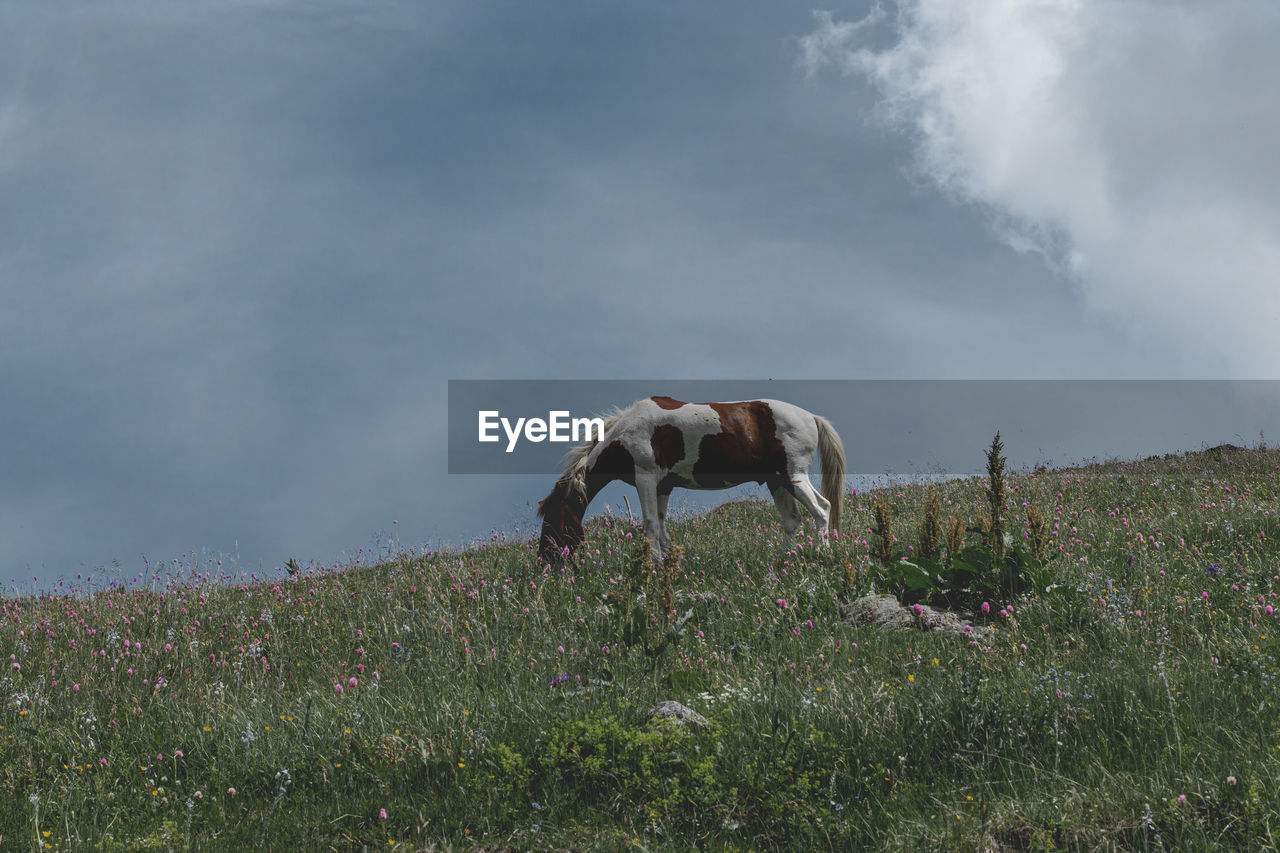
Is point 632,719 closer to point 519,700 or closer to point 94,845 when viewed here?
point 519,700

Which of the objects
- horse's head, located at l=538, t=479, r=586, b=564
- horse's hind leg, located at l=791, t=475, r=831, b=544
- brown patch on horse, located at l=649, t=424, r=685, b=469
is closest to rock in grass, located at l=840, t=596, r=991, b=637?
horse's hind leg, located at l=791, t=475, r=831, b=544

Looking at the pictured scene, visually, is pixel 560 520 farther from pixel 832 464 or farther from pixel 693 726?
pixel 693 726

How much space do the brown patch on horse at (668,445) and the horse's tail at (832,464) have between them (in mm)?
2344

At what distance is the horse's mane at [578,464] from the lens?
12.7 meters

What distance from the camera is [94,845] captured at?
4.91m

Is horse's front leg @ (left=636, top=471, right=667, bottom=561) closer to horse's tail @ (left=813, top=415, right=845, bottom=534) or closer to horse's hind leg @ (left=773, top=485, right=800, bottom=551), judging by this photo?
horse's hind leg @ (left=773, top=485, right=800, bottom=551)

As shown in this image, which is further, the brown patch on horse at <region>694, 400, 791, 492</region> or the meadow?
the brown patch on horse at <region>694, 400, 791, 492</region>

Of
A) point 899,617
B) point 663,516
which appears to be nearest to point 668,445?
point 663,516

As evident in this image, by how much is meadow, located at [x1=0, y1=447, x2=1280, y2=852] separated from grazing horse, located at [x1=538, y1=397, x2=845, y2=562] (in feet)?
6.81

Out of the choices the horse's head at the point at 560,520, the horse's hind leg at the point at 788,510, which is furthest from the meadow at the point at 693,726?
the horse's hind leg at the point at 788,510

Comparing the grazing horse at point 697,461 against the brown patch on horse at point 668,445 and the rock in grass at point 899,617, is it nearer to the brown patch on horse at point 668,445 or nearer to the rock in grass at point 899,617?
the brown patch on horse at point 668,445

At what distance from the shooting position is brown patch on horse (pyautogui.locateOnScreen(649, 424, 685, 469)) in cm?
1244

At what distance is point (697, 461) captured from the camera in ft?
41.0

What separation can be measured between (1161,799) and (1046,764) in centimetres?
78
